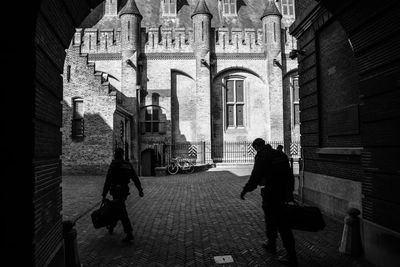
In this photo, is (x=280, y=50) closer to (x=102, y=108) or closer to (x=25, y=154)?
(x=102, y=108)

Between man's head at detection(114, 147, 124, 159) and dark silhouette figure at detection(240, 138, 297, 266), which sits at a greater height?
man's head at detection(114, 147, 124, 159)

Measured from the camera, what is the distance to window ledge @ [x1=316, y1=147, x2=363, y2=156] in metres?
6.30

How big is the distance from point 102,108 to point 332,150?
1323cm

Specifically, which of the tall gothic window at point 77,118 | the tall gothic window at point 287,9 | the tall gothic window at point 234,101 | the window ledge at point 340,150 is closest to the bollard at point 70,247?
the window ledge at point 340,150

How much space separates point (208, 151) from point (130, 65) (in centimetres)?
799

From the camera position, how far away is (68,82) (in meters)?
17.5

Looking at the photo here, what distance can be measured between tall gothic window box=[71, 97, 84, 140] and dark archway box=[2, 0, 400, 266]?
14045mm

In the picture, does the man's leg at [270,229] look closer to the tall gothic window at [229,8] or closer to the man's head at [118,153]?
the man's head at [118,153]

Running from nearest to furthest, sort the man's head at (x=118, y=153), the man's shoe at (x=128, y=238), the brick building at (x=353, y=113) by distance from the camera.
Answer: the brick building at (x=353, y=113) < the man's shoe at (x=128, y=238) < the man's head at (x=118, y=153)

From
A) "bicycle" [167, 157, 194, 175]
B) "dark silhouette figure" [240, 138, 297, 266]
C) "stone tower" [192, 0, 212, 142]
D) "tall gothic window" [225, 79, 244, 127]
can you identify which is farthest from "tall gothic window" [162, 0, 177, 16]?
"dark silhouette figure" [240, 138, 297, 266]

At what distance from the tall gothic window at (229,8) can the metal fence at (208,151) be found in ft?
35.6

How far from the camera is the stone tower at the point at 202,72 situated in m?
21.8

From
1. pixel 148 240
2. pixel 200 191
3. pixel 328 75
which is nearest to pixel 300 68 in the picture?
pixel 328 75

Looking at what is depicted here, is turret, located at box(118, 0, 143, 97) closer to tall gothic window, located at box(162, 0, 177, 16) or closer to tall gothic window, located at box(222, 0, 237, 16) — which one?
tall gothic window, located at box(162, 0, 177, 16)
